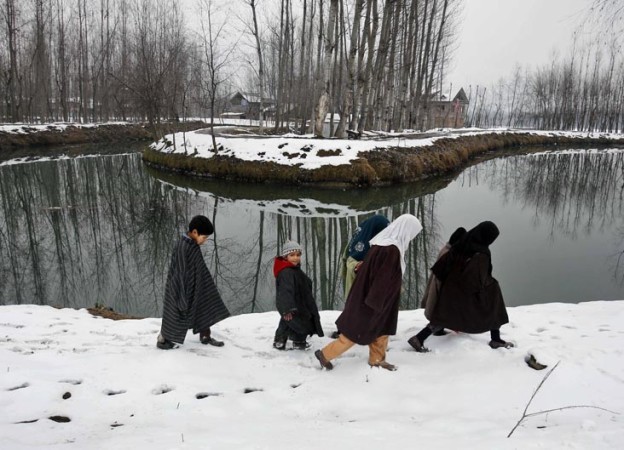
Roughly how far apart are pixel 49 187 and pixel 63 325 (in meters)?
13.6

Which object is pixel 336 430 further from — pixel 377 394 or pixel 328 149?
pixel 328 149

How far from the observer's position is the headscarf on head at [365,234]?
4.54 meters

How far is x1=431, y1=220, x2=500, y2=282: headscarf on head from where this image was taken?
430 centimetres

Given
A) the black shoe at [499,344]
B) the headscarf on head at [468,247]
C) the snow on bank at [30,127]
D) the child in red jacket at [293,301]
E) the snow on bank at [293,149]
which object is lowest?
the black shoe at [499,344]

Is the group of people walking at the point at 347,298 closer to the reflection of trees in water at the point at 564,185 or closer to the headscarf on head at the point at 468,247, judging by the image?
the headscarf on head at the point at 468,247

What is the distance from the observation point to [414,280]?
8320mm

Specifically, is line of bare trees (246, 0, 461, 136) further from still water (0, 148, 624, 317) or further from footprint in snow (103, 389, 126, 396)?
footprint in snow (103, 389, 126, 396)

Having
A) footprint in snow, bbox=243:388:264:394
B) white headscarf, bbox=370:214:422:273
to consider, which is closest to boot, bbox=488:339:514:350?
white headscarf, bbox=370:214:422:273

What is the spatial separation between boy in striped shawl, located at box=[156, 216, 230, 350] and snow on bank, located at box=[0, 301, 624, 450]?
0.25 m

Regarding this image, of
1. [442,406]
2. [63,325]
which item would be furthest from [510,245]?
[63,325]

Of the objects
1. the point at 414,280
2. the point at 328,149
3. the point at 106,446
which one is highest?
the point at 328,149

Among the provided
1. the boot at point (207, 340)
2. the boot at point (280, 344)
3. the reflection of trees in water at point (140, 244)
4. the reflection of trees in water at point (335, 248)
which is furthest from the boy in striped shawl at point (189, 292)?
the reflection of trees in water at point (335, 248)

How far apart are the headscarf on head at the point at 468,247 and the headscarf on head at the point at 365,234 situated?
2.44ft

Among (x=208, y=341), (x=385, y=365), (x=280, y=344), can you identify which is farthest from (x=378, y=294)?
(x=208, y=341)
